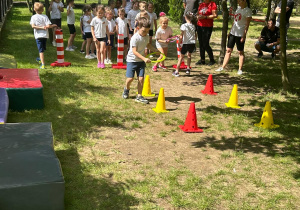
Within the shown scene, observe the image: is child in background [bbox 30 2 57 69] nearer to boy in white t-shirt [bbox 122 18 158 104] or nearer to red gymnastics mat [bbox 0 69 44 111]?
red gymnastics mat [bbox 0 69 44 111]

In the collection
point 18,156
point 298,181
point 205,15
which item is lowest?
point 298,181

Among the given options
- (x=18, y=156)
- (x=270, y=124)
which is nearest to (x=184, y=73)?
(x=270, y=124)

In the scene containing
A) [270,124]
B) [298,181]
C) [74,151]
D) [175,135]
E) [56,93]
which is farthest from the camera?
[56,93]

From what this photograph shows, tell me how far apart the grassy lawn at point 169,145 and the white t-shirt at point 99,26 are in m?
1.20

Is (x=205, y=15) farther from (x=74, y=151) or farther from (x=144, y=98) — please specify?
(x=74, y=151)

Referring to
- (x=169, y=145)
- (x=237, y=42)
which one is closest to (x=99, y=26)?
(x=237, y=42)

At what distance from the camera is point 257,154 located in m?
5.73

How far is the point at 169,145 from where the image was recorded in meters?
5.96

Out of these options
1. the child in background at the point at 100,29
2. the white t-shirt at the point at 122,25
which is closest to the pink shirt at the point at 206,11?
Answer: the white t-shirt at the point at 122,25

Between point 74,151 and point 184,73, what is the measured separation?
5990mm

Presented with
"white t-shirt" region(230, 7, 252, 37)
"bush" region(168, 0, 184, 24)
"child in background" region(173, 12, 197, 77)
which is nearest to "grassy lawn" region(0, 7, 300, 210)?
"child in background" region(173, 12, 197, 77)

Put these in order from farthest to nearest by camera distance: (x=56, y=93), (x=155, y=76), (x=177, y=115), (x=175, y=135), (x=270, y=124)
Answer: (x=155, y=76) → (x=56, y=93) → (x=177, y=115) → (x=270, y=124) → (x=175, y=135)

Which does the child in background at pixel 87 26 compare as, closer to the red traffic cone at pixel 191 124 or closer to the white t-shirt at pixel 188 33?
the white t-shirt at pixel 188 33

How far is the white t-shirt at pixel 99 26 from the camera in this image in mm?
10750
